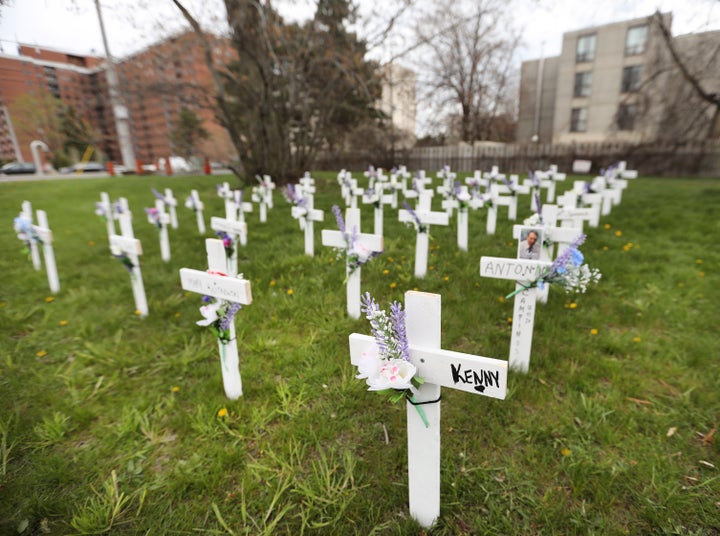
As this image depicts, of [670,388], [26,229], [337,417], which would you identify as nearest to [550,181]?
[670,388]

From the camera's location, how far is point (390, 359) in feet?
4.53

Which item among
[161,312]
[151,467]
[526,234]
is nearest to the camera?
[151,467]

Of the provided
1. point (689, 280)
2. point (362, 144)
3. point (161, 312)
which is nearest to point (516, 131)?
point (362, 144)

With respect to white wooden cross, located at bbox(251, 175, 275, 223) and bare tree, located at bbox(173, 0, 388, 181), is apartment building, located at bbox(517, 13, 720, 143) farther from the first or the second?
white wooden cross, located at bbox(251, 175, 275, 223)

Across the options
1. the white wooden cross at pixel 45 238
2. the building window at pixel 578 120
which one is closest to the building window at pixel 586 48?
the building window at pixel 578 120

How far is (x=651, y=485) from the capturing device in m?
1.77

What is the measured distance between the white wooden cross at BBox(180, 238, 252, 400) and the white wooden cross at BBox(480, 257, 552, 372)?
1.44 meters

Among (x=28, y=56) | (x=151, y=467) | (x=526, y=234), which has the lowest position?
(x=151, y=467)

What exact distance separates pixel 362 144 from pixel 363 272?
18280mm

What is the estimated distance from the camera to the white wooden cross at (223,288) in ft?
7.16

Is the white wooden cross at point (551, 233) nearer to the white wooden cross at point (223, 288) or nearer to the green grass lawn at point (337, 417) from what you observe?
the green grass lawn at point (337, 417)

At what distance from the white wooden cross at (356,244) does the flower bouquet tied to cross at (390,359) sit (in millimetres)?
1790

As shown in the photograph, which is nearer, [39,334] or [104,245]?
[39,334]

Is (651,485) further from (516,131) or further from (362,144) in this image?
(516,131)
